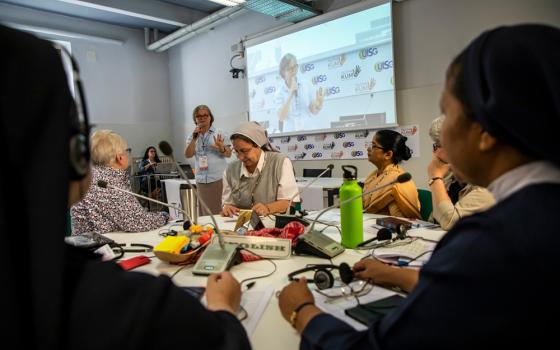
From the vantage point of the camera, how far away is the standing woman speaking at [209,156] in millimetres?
4129

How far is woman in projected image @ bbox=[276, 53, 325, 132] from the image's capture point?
4.57 metres

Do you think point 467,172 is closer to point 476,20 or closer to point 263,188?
point 263,188

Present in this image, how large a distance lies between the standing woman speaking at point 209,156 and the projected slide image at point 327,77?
111cm

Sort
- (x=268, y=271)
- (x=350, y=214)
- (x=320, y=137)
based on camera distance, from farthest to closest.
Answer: (x=320, y=137) < (x=350, y=214) < (x=268, y=271)

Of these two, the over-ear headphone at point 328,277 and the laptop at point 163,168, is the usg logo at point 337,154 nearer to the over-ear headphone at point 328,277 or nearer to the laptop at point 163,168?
the laptop at point 163,168

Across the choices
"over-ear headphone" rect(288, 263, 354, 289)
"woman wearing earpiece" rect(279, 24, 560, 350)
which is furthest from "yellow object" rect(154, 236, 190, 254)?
"woman wearing earpiece" rect(279, 24, 560, 350)

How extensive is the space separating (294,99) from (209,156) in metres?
1.39

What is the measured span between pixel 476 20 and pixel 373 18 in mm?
1025

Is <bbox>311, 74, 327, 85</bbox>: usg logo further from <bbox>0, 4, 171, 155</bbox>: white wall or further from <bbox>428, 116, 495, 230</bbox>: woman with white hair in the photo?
<bbox>0, 4, 171, 155</bbox>: white wall

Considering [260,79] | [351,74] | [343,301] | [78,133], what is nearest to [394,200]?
[343,301]

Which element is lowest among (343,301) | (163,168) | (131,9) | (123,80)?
(343,301)

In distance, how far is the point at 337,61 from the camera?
4.27 m

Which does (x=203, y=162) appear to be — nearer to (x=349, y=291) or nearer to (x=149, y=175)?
(x=149, y=175)

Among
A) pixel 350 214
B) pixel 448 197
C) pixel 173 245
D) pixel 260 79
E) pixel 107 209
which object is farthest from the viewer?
pixel 260 79
